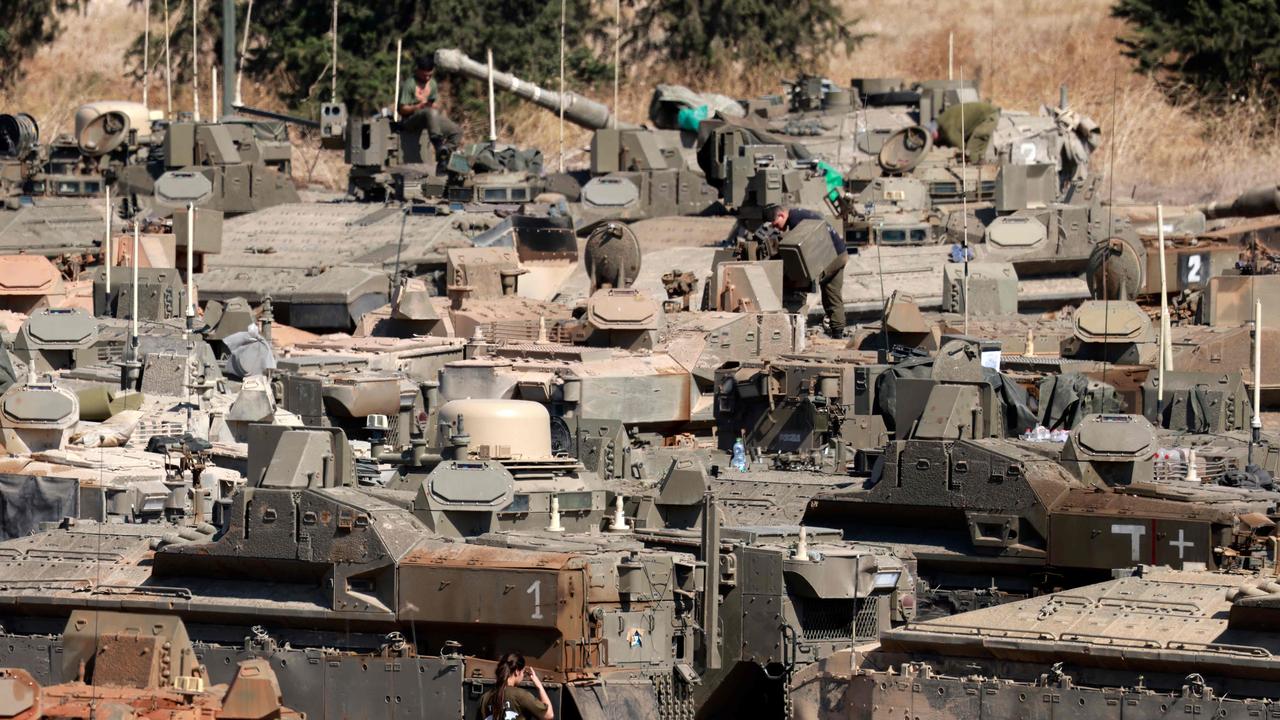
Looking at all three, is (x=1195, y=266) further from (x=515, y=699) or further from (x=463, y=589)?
(x=515, y=699)

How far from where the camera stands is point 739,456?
3888cm

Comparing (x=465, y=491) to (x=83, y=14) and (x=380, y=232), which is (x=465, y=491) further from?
(x=83, y=14)

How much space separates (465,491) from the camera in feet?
106

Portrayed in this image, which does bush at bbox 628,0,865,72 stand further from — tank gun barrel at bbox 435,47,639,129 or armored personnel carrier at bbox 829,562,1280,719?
armored personnel carrier at bbox 829,562,1280,719

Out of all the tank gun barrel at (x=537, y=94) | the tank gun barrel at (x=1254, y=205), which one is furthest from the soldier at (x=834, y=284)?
the tank gun barrel at (x=537, y=94)

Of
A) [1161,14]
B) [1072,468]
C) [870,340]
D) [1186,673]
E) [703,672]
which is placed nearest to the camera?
[1186,673]

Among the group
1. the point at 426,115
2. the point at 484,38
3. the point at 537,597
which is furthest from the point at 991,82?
the point at 537,597

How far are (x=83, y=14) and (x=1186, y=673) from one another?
50668 mm

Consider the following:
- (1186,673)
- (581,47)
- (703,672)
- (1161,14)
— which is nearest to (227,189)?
(581,47)

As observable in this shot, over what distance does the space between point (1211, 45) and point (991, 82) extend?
245 inches

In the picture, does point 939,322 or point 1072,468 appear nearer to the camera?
point 1072,468

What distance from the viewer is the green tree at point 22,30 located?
240ft

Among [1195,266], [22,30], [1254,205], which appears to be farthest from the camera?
[22,30]

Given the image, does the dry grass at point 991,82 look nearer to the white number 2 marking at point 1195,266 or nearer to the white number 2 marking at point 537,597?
the white number 2 marking at point 1195,266
